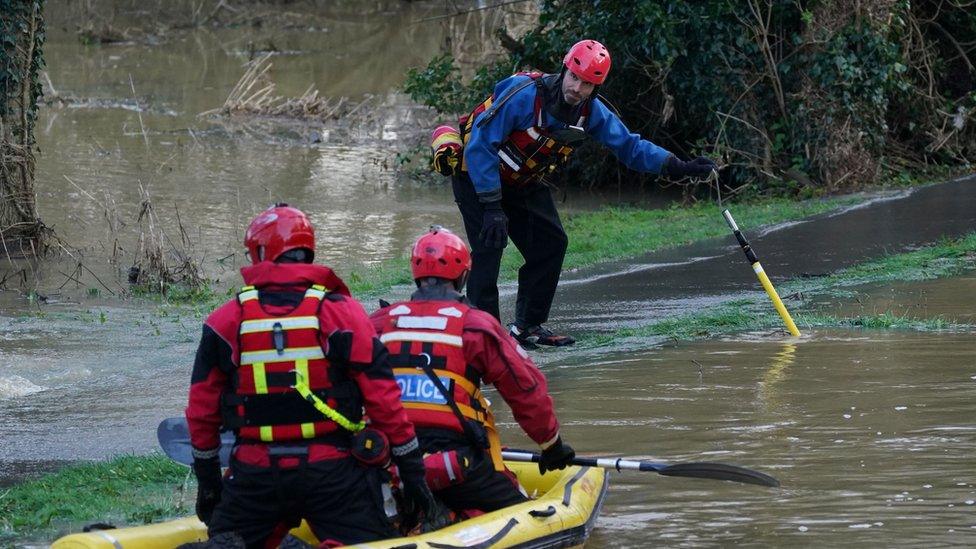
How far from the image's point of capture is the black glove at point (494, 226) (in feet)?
27.8

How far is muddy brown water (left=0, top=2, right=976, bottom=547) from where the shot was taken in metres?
6.05

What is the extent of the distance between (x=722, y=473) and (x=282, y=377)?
1922 mm

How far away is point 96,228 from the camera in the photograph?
15.9 meters

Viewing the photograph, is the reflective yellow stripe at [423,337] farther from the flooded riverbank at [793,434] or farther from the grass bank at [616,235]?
the grass bank at [616,235]

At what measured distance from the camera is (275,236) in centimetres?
506

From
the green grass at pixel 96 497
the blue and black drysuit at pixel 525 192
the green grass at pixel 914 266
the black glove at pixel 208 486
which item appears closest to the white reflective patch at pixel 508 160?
the blue and black drysuit at pixel 525 192

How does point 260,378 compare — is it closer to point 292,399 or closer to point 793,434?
Result: point 292,399

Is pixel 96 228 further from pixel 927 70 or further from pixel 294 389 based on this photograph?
pixel 294 389

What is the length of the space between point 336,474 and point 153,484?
1965mm

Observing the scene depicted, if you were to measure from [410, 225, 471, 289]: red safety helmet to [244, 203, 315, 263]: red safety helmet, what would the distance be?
638mm

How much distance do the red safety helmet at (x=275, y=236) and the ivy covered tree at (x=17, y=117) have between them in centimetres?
861

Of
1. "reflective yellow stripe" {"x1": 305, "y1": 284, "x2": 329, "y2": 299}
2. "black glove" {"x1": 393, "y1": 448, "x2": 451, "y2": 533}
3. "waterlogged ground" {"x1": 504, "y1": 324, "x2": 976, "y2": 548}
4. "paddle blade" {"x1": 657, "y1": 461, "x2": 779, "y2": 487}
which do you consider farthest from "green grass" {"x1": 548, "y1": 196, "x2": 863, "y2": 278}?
"reflective yellow stripe" {"x1": 305, "y1": 284, "x2": 329, "y2": 299}

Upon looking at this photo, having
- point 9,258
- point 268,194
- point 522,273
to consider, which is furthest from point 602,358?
point 268,194

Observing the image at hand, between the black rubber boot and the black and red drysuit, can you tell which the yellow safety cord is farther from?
the black rubber boot
